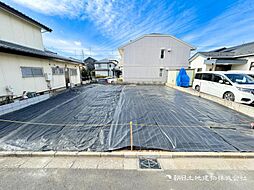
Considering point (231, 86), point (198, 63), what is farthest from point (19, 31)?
point (198, 63)

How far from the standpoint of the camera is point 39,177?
1742 mm

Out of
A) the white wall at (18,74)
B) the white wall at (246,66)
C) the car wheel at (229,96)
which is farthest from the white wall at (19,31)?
the white wall at (246,66)

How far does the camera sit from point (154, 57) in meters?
13.8

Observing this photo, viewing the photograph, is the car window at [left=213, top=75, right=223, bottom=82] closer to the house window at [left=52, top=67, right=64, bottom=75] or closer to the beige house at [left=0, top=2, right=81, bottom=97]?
the beige house at [left=0, top=2, right=81, bottom=97]

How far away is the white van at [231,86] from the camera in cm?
460

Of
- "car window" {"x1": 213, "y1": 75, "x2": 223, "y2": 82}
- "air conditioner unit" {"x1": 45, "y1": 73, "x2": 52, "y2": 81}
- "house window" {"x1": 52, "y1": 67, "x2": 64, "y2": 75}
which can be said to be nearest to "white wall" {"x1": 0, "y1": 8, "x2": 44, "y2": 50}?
"house window" {"x1": 52, "y1": 67, "x2": 64, "y2": 75}

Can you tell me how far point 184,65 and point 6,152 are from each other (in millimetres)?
16026

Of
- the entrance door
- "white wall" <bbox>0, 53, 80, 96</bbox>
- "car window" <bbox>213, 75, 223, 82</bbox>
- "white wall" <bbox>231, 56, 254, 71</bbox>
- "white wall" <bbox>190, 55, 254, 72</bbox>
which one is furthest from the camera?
the entrance door

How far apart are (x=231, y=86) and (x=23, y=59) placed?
1015cm

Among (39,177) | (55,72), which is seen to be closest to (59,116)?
(39,177)

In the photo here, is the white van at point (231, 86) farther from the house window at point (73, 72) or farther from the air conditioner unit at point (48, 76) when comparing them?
the house window at point (73, 72)

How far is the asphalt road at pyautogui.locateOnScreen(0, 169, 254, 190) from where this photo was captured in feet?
5.23

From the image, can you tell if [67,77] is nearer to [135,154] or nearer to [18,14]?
[18,14]

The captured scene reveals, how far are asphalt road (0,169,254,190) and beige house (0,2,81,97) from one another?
16.1 feet
